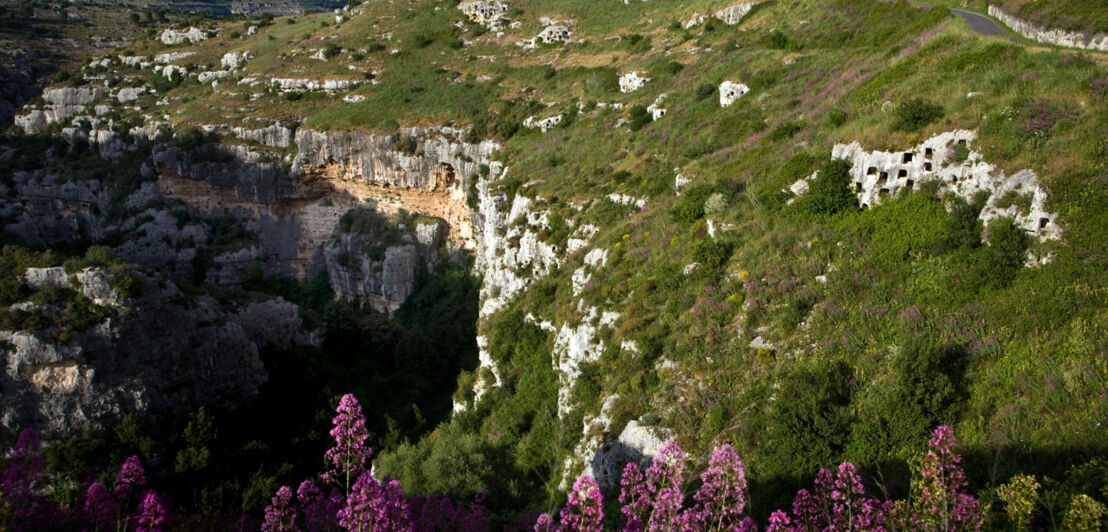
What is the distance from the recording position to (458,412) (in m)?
26.0

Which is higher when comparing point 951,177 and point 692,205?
point 951,177

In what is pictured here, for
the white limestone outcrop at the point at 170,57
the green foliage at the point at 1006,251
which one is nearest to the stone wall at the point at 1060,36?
the green foliage at the point at 1006,251

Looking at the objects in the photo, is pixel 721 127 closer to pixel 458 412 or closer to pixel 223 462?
pixel 458 412

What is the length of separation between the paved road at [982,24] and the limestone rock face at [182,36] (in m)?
83.7

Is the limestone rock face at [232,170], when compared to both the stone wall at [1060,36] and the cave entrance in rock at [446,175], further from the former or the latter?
the stone wall at [1060,36]

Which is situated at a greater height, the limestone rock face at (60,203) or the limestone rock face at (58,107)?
the limestone rock face at (58,107)

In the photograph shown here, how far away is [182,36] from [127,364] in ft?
230

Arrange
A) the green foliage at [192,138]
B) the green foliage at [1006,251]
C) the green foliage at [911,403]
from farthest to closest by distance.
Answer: the green foliage at [192,138], the green foliage at [1006,251], the green foliage at [911,403]

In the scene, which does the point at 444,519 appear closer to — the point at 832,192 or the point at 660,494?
the point at 660,494

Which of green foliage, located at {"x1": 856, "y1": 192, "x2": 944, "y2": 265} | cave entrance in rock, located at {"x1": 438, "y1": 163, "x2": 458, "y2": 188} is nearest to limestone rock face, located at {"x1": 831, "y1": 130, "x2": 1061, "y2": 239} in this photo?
green foliage, located at {"x1": 856, "y1": 192, "x2": 944, "y2": 265}

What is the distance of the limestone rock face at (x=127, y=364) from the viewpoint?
73.8 ft

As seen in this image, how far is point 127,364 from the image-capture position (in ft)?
80.3

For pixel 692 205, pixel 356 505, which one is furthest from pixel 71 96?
pixel 356 505

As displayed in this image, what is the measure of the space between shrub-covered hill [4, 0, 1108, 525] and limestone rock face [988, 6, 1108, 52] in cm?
41
